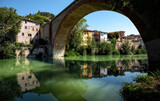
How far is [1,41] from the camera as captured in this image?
15195mm

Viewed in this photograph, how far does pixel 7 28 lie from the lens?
15.4 metres

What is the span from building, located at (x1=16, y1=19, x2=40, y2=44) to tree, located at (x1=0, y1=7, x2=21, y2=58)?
430 inches

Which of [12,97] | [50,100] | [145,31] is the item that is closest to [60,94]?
[50,100]

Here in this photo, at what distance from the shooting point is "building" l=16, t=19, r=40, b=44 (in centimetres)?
2637

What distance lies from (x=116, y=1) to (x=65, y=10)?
1229 centimetres

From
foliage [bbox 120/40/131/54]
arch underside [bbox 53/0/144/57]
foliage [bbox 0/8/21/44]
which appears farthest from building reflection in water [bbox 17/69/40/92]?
foliage [bbox 120/40/131/54]

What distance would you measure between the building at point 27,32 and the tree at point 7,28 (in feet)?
35.8

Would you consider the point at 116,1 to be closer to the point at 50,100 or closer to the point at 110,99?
the point at 110,99

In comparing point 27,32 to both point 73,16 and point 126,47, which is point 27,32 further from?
point 126,47

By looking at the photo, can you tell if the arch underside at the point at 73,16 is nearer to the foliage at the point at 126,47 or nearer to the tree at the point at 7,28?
the tree at the point at 7,28

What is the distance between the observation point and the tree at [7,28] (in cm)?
1466

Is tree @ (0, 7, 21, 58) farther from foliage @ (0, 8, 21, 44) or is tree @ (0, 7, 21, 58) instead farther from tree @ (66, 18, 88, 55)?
tree @ (66, 18, 88, 55)

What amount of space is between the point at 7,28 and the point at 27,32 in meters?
12.6

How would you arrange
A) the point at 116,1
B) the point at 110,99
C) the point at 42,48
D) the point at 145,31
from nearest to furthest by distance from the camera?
the point at 110,99, the point at 116,1, the point at 145,31, the point at 42,48
